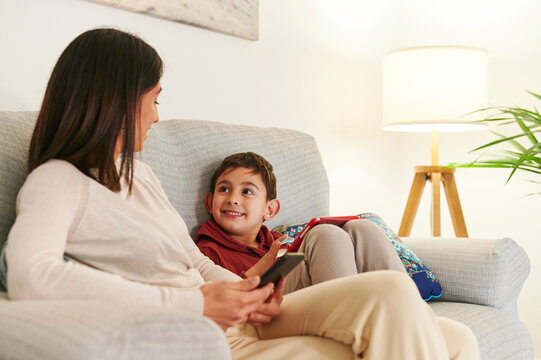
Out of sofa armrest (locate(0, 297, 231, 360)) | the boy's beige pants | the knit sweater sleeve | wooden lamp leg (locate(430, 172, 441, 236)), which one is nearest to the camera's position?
sofa armrest (locate(0, 297, 231, 360))

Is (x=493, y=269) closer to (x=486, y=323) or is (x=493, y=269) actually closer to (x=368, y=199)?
(x=486, y=323)

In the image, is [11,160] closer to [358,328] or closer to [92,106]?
[92,106]

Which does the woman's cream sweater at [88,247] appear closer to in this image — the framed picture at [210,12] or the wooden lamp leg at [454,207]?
the framed picture at [210,12]

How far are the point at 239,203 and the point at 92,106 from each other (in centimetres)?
71

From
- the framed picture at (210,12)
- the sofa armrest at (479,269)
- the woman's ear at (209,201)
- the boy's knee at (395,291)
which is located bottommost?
the sofa armrest at (479,269)

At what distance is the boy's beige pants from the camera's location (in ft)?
3.34

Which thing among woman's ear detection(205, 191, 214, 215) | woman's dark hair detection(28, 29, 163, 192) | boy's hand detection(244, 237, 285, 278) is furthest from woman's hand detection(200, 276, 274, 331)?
woman's ear detection(205, 191, 214, 215)

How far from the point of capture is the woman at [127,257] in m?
0.96

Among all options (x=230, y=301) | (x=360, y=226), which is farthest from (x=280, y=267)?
(x=360, y=226)

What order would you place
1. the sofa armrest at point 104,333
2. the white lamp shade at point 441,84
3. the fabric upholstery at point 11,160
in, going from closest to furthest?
the sofa armrest at point 104,333 → the fabric upholstery at point 11,160 → the white lamp shade at point 441,84

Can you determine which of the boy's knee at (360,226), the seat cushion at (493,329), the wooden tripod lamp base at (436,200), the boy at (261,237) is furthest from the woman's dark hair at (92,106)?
the wooden tripod lamp base at (436,200)

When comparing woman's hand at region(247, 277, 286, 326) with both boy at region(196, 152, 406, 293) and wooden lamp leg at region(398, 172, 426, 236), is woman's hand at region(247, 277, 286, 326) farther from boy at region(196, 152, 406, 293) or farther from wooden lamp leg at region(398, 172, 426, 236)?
wooden lamp leg at region(398, 172, 426, 236)

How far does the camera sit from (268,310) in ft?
3.83

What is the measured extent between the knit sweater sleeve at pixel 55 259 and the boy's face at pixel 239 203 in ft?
2.34
